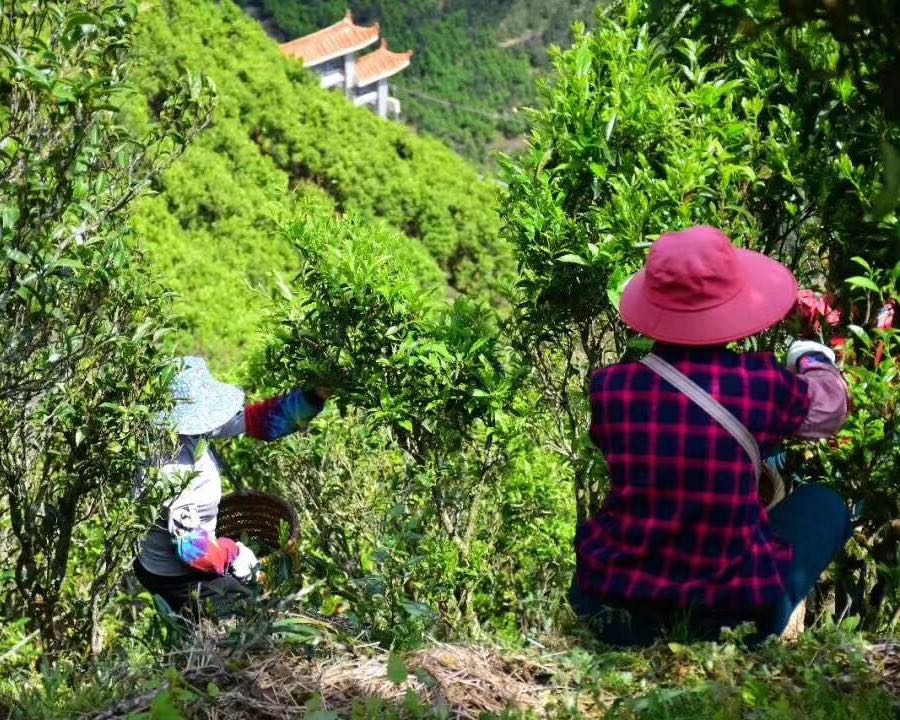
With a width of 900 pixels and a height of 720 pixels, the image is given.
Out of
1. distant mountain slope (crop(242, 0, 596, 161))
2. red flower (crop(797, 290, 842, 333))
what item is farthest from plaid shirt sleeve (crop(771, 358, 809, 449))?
distant mountain slope (crop(242, 0, 596, 161))

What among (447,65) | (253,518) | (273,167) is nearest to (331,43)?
(447,65)

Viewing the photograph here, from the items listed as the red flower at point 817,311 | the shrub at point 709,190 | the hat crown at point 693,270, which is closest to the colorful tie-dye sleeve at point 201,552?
the shrub at point 709,190

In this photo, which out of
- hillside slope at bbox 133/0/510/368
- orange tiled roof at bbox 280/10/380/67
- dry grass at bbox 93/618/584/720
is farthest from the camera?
orange tiled roof at bbox 280/10/380/67

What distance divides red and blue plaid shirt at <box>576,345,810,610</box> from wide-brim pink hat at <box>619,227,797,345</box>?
0.06 m

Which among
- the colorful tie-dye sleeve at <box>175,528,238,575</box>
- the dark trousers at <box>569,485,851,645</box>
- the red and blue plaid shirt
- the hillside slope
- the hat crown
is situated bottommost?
the hillside slope

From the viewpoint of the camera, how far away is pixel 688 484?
272 cm

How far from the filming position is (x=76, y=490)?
4.01 meters

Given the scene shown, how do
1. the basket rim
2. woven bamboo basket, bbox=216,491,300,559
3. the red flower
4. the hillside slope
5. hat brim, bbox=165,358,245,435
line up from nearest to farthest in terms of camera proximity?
the red flower → hat brim, bbox=165,358,245,435 → the basket rim → woven bamboo basket, bbox=216,491,300,559 → the hillside slope

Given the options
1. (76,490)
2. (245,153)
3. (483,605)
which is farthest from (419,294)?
(245,153)

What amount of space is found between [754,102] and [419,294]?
1.23 metres

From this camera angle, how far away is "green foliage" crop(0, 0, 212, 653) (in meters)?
3.01

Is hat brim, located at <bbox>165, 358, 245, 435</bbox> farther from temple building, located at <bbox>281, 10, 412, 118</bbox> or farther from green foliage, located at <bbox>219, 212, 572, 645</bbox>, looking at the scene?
temple building, located at <bbox>281, 10, 412, 118</bbox>

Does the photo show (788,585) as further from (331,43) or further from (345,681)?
(331,43)

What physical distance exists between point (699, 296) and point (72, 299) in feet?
7.13
